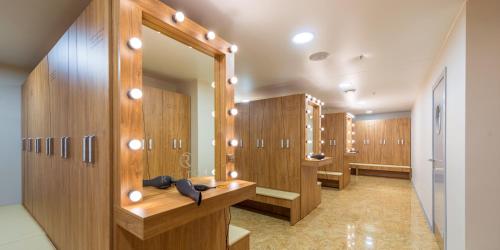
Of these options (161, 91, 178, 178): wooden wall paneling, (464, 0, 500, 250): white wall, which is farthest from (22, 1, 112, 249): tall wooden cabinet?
(464, 0, 500, 250): white wall

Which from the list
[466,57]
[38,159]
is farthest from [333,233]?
[38,159]

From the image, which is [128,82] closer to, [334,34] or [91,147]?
[91,147]

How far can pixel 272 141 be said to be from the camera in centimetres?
402

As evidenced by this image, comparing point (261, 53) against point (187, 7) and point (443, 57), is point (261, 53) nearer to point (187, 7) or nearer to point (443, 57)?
point (187, 7)

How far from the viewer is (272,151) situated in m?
4.02

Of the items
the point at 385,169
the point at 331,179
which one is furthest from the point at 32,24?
the point at 385,169

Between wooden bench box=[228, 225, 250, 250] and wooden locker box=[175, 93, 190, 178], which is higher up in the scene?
wooden locker box=[175, 93, 190, 178]

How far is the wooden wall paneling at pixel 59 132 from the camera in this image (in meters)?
1.76

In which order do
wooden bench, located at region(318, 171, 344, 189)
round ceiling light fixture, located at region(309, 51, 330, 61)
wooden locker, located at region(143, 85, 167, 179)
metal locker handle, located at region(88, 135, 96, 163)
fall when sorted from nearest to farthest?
metal locker handle, located at region(88, 135, 96, 163) < wooden locker, located at region(143, 85, 167, 179) < round ceiling light fixture, located at region(309, 51, 330, 61) < wooden bench, located at region(318, 171, 344, 189)

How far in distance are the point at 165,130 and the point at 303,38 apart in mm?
1728

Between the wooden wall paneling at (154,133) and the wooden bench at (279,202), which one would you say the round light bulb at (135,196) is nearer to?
the wooden wall paneling at (154,133)

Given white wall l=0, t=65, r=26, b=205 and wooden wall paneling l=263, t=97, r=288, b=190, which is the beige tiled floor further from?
white wall l=0, t=65, r=26, b=205

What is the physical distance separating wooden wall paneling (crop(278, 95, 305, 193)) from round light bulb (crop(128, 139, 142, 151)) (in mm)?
2876

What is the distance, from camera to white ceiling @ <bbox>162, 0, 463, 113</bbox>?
1716mm
